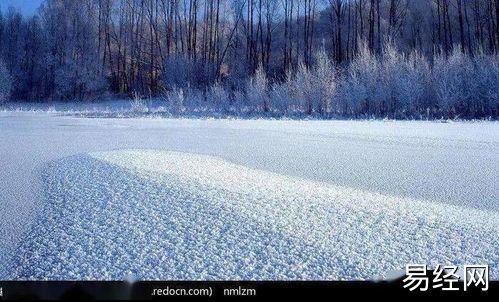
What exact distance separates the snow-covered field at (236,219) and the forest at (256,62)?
977 centimetres

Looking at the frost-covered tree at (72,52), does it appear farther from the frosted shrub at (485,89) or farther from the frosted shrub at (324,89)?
the frosted shrub at (485,89)

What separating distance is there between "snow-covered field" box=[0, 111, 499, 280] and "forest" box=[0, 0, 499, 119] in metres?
9.77

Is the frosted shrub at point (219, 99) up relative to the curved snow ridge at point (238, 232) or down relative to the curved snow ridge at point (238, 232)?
up

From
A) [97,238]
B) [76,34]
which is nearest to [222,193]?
[97,238]

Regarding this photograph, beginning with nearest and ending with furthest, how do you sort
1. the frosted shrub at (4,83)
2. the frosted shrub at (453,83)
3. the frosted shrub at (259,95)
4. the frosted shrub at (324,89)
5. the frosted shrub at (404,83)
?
the frosted shrub at (453,83) → the frosted shrub at (404,83) → the frosted shrub at (324,89) → the frosted shrub at (259,95) → the frosted shrub at (4,83)

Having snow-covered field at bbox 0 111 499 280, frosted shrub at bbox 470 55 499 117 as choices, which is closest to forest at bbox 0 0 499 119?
frosted shrub at bbox 470 55 499 117

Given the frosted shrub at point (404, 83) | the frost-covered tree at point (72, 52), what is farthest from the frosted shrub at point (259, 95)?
the frost-covered tree at point (72, 52)

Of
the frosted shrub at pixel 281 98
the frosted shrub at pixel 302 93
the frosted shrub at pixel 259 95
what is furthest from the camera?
the frosted shrub at pixel 259 95

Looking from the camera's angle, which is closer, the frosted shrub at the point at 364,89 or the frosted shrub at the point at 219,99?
the frosted shrub at the point at 364,89

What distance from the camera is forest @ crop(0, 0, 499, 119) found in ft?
39.9

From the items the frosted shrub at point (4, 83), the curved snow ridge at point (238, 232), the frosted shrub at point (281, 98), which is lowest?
the curved snow ridge at point (238, 232)

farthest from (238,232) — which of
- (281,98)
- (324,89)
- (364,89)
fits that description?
(281,98)

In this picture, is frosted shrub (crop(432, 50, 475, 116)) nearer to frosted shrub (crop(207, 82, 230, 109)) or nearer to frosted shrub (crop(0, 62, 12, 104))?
frosted shrub (crop(207, 82, 230, 109))

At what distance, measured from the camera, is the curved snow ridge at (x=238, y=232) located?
1.06 m
